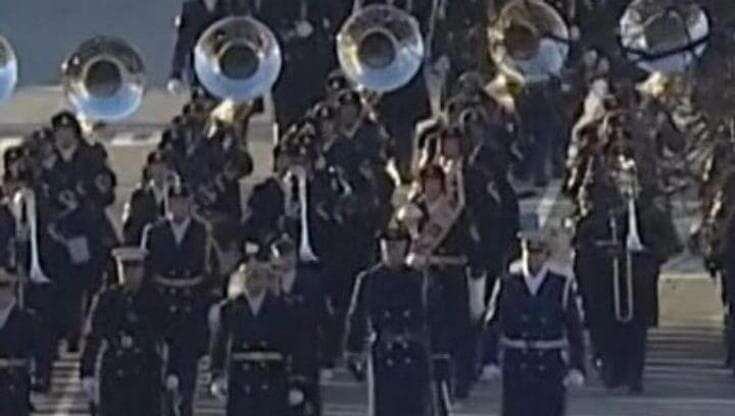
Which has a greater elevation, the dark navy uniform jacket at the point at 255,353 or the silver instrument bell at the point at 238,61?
the silver instrument bell at the point at 238,61

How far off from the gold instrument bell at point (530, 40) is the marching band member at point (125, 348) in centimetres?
558

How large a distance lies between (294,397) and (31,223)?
3459 millimetres

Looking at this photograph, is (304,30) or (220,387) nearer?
(220,387)

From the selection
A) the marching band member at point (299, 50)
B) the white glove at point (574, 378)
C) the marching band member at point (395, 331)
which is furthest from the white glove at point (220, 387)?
the marching band member at point (299, 50)

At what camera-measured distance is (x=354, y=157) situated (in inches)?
1038

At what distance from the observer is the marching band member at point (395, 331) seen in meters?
23.4

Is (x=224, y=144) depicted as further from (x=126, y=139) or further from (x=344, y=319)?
(x=126, y=139)

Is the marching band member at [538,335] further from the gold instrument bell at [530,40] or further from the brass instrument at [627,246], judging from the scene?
the gold instrument bell at [530,40]

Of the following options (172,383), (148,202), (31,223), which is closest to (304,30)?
(31,223)

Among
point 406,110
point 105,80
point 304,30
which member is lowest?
point 406,110

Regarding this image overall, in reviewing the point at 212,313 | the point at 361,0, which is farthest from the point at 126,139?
the point at 212,313

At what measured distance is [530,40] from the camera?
28.9 m

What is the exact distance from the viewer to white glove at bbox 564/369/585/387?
916 inches

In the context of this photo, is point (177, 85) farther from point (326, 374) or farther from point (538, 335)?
point (538, 335)
